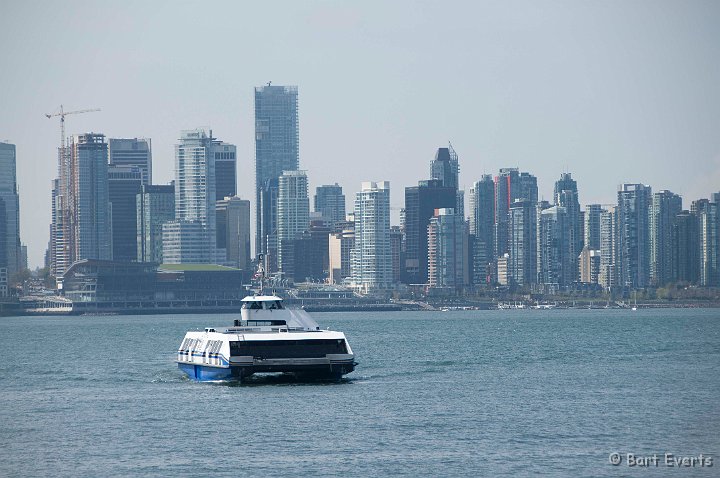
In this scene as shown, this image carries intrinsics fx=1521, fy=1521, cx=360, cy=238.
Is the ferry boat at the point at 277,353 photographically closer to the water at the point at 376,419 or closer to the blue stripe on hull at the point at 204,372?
the blue stripe on hull at the point at 204,372

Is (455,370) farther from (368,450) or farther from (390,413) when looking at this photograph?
(368,450)

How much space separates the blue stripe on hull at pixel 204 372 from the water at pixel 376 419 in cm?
73

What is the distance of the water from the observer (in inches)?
2191

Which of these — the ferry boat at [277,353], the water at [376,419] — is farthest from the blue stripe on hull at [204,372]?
the water at [376,419]

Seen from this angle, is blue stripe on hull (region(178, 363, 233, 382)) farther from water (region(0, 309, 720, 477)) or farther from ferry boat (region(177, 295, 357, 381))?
water (region(0, 309, 720, 477))

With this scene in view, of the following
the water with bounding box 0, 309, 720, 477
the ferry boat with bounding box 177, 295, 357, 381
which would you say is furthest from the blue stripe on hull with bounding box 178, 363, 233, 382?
the water with bounding box 0, 309, 720, 477

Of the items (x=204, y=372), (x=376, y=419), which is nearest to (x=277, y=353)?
(x=204, y=372)

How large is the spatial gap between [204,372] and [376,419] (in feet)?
70.3

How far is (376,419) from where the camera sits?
68062 mm

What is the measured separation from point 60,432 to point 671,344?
81.4m

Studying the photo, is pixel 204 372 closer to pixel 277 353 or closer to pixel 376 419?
pixel 277 353

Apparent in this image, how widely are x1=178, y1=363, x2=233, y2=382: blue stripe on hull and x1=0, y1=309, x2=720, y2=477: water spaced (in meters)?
0.73

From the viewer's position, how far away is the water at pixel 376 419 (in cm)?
5566

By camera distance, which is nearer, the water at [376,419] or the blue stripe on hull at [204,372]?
the water at [376,419]
